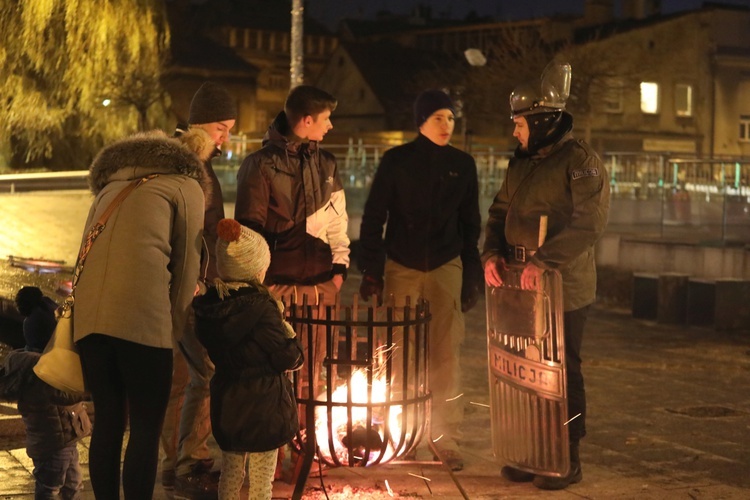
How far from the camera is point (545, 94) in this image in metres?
6.39

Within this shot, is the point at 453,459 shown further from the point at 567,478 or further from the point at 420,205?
the point at 420,205

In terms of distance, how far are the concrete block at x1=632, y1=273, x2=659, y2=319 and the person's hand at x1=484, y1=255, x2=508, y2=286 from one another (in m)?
9.41

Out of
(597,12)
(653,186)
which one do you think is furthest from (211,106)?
(597,12)

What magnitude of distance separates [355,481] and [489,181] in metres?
19.4

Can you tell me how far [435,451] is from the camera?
19.9 feet

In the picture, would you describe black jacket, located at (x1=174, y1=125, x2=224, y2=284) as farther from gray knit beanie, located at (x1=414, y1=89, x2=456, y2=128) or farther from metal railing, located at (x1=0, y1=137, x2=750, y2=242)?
metal railing, located at (x1=0, y1=137, x2=750, y2=242)

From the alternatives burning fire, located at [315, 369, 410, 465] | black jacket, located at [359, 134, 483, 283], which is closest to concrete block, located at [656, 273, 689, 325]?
black jacket, located at [359, 134, 483, 283]

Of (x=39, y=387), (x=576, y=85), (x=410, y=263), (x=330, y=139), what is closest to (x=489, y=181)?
(x=576, y=85)

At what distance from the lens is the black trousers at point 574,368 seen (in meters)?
6.50

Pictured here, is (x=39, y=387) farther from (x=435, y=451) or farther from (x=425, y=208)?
(x=425, y=208)

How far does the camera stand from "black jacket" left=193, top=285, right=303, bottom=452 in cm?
504

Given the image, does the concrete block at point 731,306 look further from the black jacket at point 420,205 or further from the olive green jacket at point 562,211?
the olive green jacket at point 562,211

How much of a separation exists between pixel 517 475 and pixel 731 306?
28.3 feet

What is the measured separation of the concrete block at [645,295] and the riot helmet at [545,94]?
9490 mm
